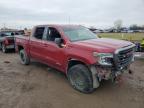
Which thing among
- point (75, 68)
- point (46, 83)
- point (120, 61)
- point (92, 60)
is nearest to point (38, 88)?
point (46, 83)

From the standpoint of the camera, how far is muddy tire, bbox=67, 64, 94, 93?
16.3ft

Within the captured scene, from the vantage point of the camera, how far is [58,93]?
207 inches

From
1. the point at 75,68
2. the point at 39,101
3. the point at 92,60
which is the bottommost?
the point at 39,101

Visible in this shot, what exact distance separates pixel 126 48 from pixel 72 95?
77.4 inches

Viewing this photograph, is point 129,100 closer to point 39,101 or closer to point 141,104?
point 141,104

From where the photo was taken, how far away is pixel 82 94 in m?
5.14

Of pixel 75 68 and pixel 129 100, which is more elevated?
pixel 75 68

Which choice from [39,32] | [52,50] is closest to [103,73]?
[52,50]

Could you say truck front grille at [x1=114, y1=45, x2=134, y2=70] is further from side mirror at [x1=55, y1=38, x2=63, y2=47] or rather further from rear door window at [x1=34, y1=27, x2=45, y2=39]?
rear door window at [x1=34, y1=27, x2=45, y2=39]

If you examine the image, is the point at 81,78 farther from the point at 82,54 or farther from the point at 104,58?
the point at 104,58

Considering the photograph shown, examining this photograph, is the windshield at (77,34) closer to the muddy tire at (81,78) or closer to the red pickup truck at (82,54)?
the red pickup truck at (82,54)

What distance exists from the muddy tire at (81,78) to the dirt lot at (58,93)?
0.17 m

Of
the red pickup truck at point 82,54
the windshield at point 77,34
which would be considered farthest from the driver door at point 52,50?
the windshield at point 77,34

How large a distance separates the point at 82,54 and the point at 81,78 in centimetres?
73
